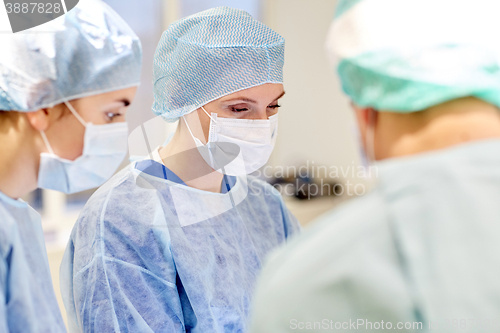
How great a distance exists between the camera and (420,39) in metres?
0.56

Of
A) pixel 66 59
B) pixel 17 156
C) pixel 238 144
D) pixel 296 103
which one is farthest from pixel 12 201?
A: pixel 296 103

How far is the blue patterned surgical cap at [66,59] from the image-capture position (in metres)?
0.90

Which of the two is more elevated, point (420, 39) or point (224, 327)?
point (420, 39)

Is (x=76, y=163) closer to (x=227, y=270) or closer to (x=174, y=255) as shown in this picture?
(x=174, y=255)

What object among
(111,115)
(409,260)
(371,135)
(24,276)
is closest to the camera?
(409,260)

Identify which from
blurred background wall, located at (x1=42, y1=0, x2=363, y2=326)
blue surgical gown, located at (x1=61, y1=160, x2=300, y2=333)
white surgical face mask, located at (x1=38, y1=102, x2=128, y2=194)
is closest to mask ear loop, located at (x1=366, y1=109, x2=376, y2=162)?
blurred background wall, located at (x1=42, y1=0, x2=363, y2=326)

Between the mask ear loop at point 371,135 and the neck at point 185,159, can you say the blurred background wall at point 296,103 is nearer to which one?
the neck at point 185,159

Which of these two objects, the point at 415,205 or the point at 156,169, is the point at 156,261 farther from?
Result: the point at 415,205

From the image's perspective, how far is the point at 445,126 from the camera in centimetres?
54

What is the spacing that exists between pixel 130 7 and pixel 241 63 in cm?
50

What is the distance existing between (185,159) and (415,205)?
0.79 m

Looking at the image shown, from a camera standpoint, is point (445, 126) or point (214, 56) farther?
point (214, 56)

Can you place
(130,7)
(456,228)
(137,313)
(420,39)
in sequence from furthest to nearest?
(130,7) < (137,313) < (420,39) < (456,228)

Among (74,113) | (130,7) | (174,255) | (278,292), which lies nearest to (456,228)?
(278,292)
